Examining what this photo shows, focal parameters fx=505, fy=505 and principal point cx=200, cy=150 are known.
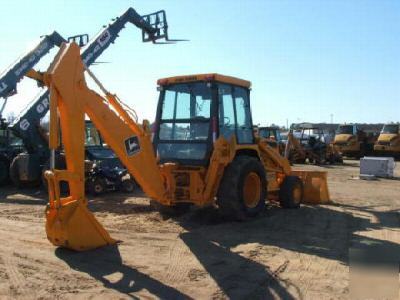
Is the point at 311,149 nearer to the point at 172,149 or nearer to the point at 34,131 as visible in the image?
the point at 34,131

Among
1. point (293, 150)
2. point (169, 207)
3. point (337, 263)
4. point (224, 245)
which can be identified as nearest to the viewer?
point (337, 263)

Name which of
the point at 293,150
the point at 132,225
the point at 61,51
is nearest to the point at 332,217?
the point at 132,225

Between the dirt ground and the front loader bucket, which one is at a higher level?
the front loader bucket

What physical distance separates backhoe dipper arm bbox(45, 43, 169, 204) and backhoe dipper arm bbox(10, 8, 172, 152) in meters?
7.77

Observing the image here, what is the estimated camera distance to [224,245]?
23.0 ft

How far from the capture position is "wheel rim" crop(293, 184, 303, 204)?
33.9 feet

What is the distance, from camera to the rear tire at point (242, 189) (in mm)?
8344

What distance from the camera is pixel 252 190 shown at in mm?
9180

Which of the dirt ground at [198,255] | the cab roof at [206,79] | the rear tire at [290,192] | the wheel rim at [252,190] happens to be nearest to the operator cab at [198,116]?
the cab roof at [206,79]

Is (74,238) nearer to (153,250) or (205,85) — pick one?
(153,250)

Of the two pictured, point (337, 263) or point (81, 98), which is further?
point (81, 98)

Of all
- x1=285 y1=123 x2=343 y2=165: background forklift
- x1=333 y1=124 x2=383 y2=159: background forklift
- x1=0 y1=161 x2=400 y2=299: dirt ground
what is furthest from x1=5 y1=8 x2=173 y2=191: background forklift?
x1=333 y1=124 x2=383 y2=159: background forklift

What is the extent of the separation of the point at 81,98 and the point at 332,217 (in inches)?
204

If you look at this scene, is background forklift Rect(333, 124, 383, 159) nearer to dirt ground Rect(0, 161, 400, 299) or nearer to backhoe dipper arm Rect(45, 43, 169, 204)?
dirt ground Rect(0, 161, 400, 299)
